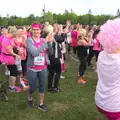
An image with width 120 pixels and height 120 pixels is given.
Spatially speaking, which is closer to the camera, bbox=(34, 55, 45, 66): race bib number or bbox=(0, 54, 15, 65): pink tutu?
bbox=(34, 55, 45, 66): race bib number

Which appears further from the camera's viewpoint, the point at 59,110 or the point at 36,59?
the point at 59,110

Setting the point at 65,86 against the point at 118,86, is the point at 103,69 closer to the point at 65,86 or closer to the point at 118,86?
the point at 118,86

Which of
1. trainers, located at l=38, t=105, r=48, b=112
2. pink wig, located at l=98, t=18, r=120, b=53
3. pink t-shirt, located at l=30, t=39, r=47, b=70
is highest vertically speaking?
pink wig, located at l=98, t=18, r=120, b=53

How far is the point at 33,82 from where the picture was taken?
5406 mm

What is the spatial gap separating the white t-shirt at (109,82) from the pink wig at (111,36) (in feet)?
0.31

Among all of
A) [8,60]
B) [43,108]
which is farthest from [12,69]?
[43,108]

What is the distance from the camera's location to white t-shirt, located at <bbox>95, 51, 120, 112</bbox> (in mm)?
3189

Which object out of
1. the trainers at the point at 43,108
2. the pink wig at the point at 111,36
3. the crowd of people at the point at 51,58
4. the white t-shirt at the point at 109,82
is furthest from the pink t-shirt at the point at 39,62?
the pink wig at the point at 111,36

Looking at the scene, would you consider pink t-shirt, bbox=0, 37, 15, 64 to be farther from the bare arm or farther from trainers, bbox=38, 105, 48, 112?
trainers, bbox=38, 105, 48, 112

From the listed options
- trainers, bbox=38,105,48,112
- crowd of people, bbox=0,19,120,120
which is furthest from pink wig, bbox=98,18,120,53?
trainers, bbox=38,105,48,112

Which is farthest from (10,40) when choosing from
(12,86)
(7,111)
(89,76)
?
(89,76)

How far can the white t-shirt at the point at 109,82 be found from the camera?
10.5 ft

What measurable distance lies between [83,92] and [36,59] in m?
2.18

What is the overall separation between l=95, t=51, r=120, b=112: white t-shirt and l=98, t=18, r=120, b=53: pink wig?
0.31ft
